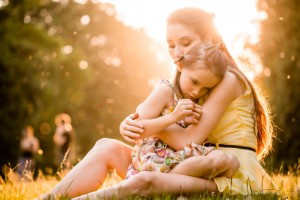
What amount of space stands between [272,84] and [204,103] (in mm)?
8745

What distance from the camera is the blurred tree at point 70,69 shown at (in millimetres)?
16078

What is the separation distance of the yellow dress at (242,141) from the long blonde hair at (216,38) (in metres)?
0.09

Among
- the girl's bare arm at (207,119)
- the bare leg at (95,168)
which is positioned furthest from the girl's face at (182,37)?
the bare leg at (95,168)

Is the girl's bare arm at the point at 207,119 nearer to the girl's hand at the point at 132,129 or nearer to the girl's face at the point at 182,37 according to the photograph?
the girl's hand at the point at 132,129

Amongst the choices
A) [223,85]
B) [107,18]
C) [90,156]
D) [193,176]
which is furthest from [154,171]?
[107,18]

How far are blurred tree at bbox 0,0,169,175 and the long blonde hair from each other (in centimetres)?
1181

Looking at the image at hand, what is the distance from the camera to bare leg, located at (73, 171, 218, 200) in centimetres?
316

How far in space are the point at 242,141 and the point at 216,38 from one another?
983mm

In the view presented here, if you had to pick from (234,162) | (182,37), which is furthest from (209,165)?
(182,37)

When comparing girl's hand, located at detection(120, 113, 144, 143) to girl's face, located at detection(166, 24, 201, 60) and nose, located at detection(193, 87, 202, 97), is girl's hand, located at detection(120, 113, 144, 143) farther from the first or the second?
girl's face, located at detection(166, 24, 201, 60)

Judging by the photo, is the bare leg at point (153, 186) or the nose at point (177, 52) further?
the nose at point (177, 52)

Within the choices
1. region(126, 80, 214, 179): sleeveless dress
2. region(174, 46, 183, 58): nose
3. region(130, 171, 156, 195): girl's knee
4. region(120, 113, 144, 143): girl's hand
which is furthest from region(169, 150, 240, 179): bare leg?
region(174, 46, 183, 58): nose

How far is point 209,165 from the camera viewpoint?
10.8 ft

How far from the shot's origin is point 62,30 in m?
23.5
